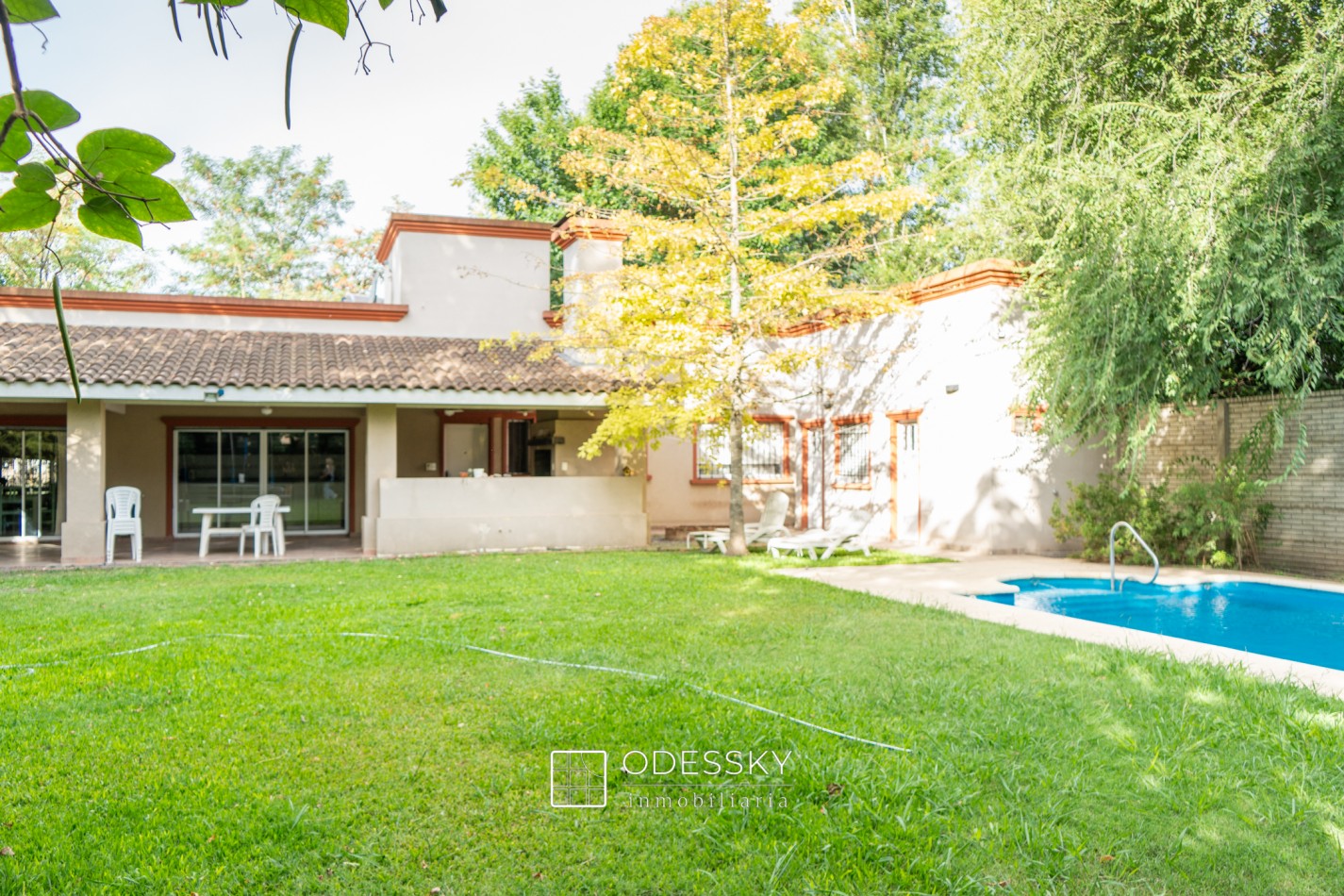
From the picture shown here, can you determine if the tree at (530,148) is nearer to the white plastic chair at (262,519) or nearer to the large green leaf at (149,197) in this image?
the white plastic chair at (262,519)

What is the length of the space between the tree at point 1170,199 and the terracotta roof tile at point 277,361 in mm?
6986

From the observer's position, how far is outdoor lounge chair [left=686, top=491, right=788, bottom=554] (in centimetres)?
1489

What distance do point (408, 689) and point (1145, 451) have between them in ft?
41.4

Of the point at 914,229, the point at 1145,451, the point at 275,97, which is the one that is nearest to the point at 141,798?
the point at 275,97

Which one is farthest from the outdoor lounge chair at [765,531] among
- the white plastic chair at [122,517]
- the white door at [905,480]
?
the white plastic chair at [122,517]

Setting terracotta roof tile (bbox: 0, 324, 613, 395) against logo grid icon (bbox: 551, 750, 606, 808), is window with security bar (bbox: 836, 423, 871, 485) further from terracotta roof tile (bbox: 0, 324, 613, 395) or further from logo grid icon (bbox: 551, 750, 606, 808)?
logo grid icon (bbox: 551, 750, 606, 808)

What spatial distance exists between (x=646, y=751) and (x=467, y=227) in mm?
14733

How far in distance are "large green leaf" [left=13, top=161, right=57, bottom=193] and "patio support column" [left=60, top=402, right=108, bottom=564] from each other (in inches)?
544

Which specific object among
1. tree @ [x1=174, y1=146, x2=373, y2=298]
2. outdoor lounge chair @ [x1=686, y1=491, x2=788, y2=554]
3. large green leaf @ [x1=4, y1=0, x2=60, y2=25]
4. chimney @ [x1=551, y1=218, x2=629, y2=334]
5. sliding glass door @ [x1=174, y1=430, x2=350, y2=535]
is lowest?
outdoor lounge chair @ [x1=686, y1=491, x2=788, y2=554]

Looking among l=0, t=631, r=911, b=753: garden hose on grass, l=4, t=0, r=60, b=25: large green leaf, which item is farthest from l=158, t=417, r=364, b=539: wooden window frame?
l=4, t=0, r=60, b=25: large green leaf

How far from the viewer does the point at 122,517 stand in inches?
525

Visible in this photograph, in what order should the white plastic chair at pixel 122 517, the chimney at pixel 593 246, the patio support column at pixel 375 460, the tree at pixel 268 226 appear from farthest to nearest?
1. the tree at pixel 268 226
2. the chimney at pixel 593 246
3. the patio support column at pixel 375 460
4. the white plastic chair at pixel 122 517

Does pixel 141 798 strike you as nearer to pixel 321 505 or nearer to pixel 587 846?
pixel 587 846

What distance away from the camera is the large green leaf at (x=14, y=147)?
906mm
